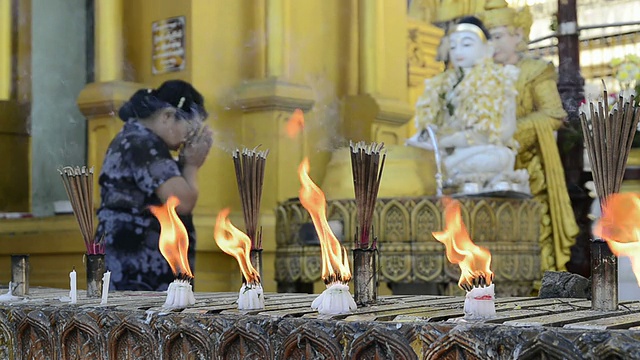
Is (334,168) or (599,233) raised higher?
(334,168)

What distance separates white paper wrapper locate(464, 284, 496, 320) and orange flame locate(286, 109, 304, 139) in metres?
3.62

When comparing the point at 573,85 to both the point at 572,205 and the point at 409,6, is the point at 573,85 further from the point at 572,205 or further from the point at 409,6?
the point at 409,6

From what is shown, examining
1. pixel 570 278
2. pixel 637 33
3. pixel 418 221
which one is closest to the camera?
pixel 570 278

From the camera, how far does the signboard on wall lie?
5141 millimetres

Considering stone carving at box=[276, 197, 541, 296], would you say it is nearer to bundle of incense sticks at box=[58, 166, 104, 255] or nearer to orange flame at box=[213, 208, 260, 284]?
bundle of incense sticks at box=[58, 166, 104, 255]

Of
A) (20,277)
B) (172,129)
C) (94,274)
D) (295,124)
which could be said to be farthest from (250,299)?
(295,124)

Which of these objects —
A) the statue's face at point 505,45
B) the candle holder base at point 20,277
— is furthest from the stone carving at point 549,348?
the statue's face at point 505,45

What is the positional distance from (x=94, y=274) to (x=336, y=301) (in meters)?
0.90

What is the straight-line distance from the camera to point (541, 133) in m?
5.48

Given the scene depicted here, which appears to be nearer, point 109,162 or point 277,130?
point 109,162

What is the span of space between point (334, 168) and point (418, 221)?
76 centimetres

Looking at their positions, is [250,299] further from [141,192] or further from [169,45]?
[169,45]

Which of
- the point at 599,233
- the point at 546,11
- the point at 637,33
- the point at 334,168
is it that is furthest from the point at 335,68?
the point at 599,233

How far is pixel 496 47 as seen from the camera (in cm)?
572
